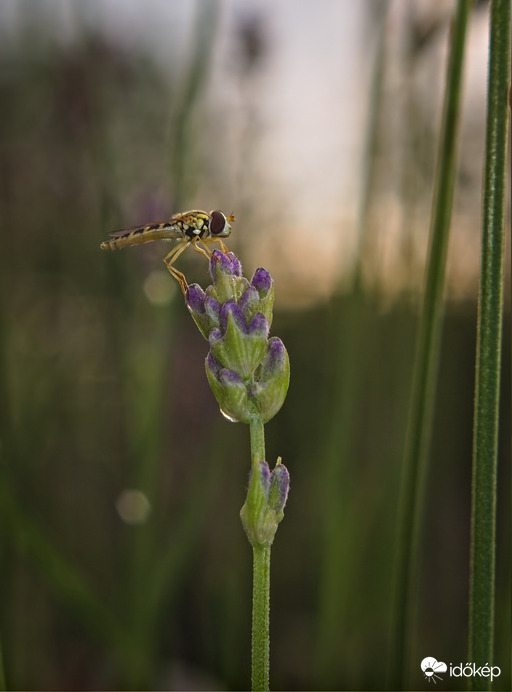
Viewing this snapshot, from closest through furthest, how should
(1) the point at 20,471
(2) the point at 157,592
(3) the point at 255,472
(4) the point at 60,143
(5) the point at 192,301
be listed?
1. (3) the point at 255,472
2. (5) the point at 192,301
3. (2) the point at 157,592
4. (1) the point at 20,471
5. (4) the point at 60,143

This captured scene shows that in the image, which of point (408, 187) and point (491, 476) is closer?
point (491, 476)

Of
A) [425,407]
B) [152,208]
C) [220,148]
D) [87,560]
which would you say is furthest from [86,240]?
[425,407]

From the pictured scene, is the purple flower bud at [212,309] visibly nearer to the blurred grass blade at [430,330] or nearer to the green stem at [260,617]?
the green stem at [260,617]

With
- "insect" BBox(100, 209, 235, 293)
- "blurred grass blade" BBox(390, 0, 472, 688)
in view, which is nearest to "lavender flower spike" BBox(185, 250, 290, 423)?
"blurred grass blade" BBox(390, 0, 472, 688)

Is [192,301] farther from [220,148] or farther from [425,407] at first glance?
[220,148]

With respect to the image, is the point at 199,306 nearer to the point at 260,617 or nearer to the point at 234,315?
the point at 234,315

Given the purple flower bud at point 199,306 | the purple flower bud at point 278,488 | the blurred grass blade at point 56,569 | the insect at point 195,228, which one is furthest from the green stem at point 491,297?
the blurred grass blade at point 56,569
